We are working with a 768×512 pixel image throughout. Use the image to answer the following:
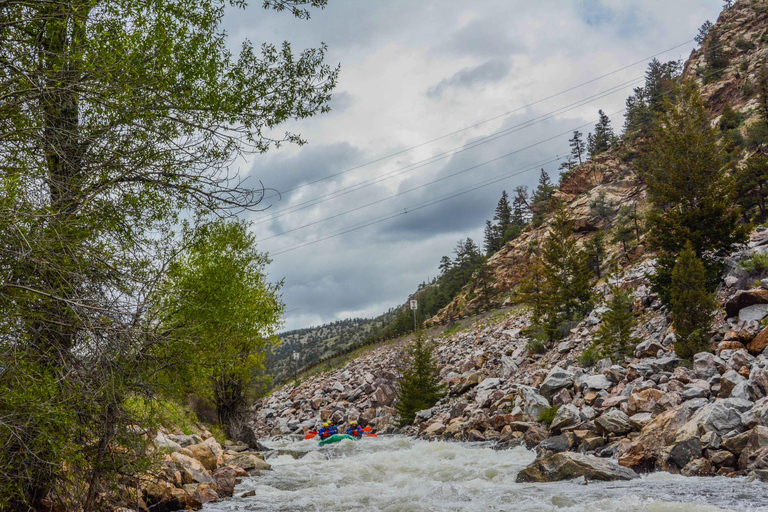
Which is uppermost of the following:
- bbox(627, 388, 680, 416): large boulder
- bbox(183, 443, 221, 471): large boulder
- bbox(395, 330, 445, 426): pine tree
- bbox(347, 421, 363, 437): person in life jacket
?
bbox(183, 443, 221, 471): large boulder

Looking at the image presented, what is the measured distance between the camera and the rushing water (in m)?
7.15

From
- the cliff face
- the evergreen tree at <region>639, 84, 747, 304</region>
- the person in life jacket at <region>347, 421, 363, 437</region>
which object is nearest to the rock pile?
the person in life jacket at <region>347, 421, 363, 437</region>

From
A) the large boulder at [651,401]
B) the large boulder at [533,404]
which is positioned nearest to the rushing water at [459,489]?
the large boulder at [533,404]

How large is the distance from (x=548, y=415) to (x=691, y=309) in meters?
5.29

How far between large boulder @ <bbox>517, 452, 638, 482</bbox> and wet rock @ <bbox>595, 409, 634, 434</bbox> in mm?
1392

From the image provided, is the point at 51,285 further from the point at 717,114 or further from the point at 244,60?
the point at 717,114

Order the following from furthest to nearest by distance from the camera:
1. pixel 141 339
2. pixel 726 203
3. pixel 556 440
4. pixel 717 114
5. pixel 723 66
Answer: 1. pixel 723 66
2. pixel 717 114
3. pixel 726 203
4. pixel 556 440
5. pixel 141 339

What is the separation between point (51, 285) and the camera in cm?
454

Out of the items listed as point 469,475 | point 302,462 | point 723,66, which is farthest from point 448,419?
point 723,66

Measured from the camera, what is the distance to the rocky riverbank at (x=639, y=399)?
28.8ft

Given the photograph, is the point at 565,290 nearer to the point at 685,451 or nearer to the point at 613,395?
the point at 613,395

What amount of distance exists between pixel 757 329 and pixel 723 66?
65605 millimetres

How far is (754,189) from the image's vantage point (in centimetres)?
3173

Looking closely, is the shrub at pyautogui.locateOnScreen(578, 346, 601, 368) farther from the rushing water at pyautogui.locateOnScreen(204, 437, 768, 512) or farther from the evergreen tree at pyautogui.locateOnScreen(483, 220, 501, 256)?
the evergreen tree at pyautogui.locateOnScreen(483, 220, 501, 256)
